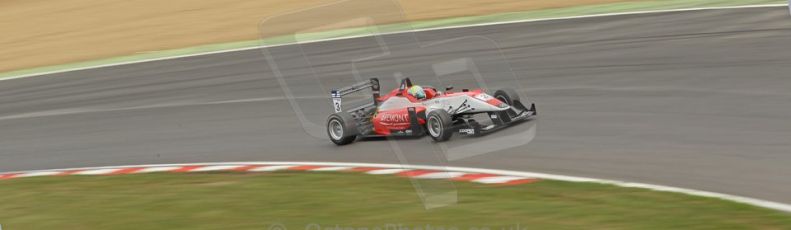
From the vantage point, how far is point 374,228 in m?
9.24

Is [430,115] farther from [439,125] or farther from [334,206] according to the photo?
[334,206]

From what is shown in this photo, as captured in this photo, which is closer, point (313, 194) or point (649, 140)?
point (313, 194)

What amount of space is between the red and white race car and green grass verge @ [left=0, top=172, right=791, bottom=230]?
57.9 inches

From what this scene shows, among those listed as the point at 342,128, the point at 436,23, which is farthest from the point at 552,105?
the point at 436,23

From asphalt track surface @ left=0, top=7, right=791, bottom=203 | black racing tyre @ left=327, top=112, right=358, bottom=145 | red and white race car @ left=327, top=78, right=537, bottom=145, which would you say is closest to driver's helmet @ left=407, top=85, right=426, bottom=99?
red and white race car @ left=327, top=78, right=537, bottom=145

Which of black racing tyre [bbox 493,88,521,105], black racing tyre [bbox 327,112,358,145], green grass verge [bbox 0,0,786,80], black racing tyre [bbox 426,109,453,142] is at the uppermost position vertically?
green grass verge [bbox 0,0,786,80]

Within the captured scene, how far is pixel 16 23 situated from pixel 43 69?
11.0 metres

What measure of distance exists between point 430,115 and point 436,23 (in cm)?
1215

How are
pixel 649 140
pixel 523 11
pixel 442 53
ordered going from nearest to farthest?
pixel 649 140 < pixel 442 53 < pixel 523 11

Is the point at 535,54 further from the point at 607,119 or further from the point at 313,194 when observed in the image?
→ the point at 313,194

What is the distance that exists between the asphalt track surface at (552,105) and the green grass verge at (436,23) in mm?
881

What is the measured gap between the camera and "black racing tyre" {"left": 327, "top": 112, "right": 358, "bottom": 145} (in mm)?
13797

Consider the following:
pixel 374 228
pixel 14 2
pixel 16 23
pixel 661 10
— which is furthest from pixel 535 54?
pixel 14 2

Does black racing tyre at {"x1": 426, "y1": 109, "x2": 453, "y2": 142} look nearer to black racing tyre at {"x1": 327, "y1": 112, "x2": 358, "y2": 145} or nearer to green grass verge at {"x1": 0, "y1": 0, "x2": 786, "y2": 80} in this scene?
black racing tyre at {"x1": 327, "y1": 112, "x2": 358, "y2": 145}
